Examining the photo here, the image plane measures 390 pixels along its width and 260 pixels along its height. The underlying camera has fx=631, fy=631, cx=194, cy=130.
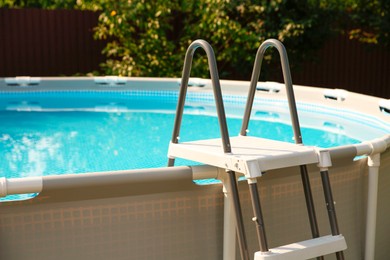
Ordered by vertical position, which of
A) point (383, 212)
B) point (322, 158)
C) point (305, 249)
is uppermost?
point (322, 158)

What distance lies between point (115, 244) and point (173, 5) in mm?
9267

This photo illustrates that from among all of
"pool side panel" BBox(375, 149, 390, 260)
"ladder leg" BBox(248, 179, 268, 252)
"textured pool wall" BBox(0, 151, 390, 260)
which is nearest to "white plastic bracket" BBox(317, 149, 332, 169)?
"textured pool wall" BBox(0, 151, 390, 260)

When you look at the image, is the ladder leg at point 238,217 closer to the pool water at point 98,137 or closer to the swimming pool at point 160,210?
the swimming pool at point 160,210

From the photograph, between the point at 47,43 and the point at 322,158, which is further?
the point at 47,43

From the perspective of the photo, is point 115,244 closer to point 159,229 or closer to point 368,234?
point 159,229

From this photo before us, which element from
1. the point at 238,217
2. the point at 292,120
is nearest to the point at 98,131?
the point at 292,120

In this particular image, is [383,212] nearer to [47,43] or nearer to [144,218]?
[144,218]

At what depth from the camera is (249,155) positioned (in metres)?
2.38

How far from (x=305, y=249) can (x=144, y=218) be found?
0.62 m

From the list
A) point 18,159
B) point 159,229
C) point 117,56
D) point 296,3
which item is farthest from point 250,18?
point 159,229

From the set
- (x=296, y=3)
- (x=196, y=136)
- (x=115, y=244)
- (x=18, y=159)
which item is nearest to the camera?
(x=115, y=244)

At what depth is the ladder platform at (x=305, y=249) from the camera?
7.38 feet

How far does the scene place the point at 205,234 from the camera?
256 centimetres

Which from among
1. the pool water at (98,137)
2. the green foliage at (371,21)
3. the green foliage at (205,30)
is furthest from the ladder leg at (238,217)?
the green foliage at (371,21)
